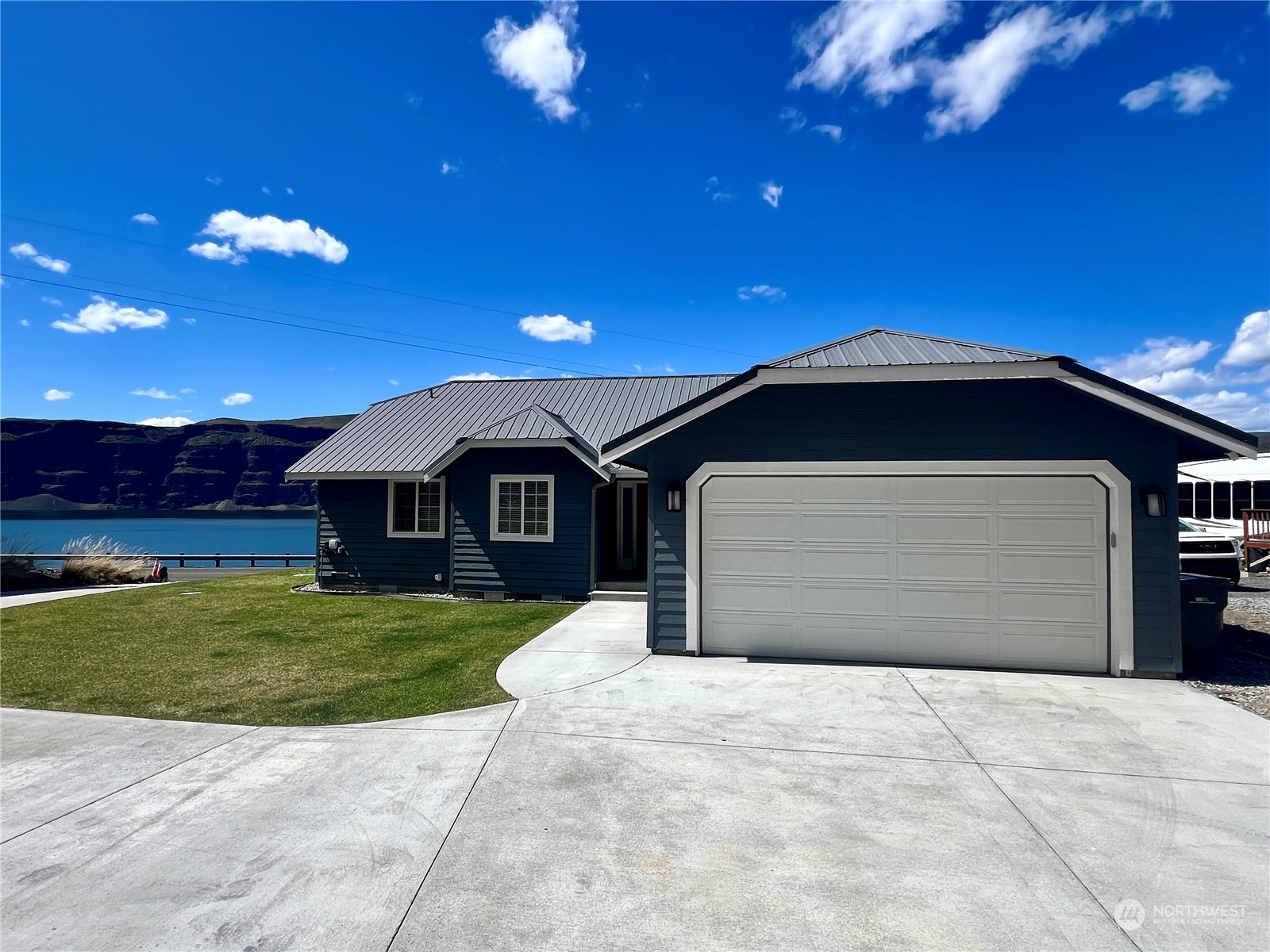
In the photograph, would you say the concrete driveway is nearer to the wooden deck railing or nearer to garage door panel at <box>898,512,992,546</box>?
garage door panel at <box>898,512,992,546</box>

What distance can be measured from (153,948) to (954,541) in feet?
25.5

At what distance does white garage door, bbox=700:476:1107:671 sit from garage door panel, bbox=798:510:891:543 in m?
0.01

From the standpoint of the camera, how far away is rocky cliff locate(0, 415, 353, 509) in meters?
83.1

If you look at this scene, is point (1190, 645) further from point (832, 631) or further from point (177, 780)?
point (177, 780)

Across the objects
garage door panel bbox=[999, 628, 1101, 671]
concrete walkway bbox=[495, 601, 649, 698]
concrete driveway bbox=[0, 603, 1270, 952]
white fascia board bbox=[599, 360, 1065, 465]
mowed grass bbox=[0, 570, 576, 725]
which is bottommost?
mowed grass bbox=[0, 570, 576, 725]

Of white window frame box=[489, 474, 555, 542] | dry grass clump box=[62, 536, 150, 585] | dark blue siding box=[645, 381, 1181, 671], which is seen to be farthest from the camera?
dry grass clump box=[62, 536, 150, 585]

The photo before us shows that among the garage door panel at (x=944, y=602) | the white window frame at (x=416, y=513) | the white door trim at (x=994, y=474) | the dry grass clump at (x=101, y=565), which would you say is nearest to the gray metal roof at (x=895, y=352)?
the white door trim at (x=994, y=474)

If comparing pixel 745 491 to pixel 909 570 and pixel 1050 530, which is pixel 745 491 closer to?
pixel 909 570

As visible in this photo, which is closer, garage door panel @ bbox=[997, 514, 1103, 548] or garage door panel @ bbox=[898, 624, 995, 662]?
garage door panel @ bbox=[997, 514, 1103, 548]

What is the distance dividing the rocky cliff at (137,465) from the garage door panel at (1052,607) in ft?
276

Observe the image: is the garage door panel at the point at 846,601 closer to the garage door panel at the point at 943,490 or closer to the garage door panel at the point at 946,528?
the garage door panel at the point at 946,528

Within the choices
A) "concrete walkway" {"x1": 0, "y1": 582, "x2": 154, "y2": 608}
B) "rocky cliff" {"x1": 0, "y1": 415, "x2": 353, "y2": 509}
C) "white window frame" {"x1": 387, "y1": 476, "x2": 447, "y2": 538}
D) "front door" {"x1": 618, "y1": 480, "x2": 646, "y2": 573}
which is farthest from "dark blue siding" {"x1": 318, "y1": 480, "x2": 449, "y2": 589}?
"rocky cliff" {"x1": 0, "y1": 415, "x2": 353, "y2": 509}

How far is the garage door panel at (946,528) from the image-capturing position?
7.34 metres

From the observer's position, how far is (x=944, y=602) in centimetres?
741
